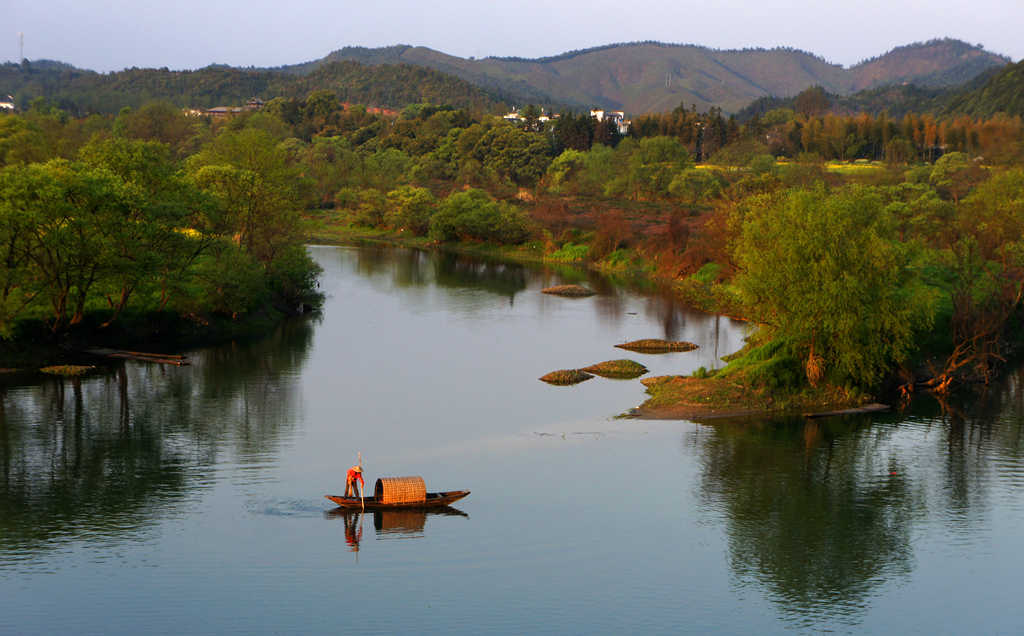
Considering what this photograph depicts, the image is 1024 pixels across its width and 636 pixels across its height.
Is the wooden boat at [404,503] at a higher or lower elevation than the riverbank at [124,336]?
lower

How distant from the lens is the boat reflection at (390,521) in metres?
37.3

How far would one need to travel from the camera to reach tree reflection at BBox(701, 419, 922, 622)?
35062 mm

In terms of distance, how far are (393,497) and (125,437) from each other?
1775cm

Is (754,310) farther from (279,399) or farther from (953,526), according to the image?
(279,399)

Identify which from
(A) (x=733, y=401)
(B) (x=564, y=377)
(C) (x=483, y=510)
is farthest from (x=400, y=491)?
(B) (x=564, y=377)

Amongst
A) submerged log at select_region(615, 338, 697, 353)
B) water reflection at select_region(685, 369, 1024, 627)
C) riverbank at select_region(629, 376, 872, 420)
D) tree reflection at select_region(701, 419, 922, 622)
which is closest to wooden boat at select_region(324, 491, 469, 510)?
water reflection at select_region(685, 369, 1024, 627)

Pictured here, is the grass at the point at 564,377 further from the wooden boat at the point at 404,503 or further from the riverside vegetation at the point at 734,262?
the wooden boat at the point at 404,503

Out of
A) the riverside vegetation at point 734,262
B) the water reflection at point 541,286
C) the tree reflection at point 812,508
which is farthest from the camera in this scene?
the water reflection at point 541,286

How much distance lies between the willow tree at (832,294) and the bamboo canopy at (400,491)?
26928 millimetres

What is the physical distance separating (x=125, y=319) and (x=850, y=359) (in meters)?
48.6

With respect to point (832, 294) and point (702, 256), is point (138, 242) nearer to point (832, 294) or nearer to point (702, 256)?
point (832, 294)

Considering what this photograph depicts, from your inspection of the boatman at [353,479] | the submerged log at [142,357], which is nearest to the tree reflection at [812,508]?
A: the boatman at [353,479]

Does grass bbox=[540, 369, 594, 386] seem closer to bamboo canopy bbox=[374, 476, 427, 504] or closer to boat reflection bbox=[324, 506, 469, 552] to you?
boat reflection bbox=[324, 506, 469, 552]

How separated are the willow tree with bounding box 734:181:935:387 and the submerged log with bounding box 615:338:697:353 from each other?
15121 mm
